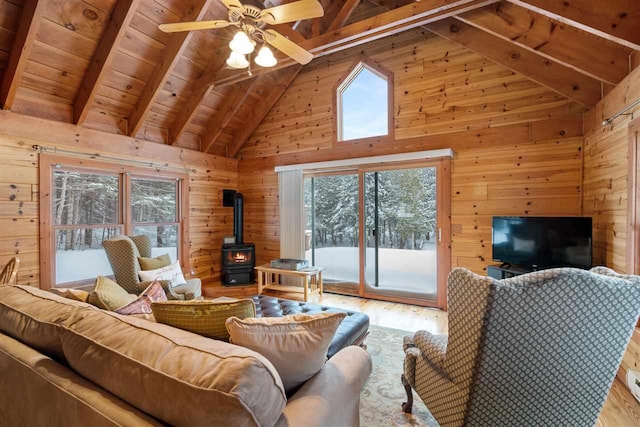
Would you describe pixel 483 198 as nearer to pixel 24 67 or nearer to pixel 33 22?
pixel 33 22

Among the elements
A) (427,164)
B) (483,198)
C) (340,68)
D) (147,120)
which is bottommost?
(483,198)

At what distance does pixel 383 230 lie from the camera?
4.65 meters

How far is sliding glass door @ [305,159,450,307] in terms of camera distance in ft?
14.1

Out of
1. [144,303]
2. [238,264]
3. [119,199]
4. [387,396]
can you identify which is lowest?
[387,396]

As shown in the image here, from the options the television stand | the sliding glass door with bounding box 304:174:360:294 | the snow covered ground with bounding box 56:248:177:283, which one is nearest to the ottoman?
the television stand

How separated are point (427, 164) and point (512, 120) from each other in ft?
Answer: 3.70

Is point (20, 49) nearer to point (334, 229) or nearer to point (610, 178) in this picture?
point (334, 229)

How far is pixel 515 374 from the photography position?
1.37m

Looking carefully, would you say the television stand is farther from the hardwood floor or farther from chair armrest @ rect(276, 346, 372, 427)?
chair armrest @ rect(276, 346, 372, 427)

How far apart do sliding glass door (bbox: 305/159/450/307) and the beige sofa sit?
10.3 ft

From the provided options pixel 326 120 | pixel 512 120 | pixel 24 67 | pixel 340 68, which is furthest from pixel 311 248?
pixel 24 67

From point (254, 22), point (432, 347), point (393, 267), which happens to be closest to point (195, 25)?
point (254, 22)

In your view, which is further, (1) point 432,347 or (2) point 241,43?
(2) point 241,43

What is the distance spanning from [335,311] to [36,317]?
1891 mm
